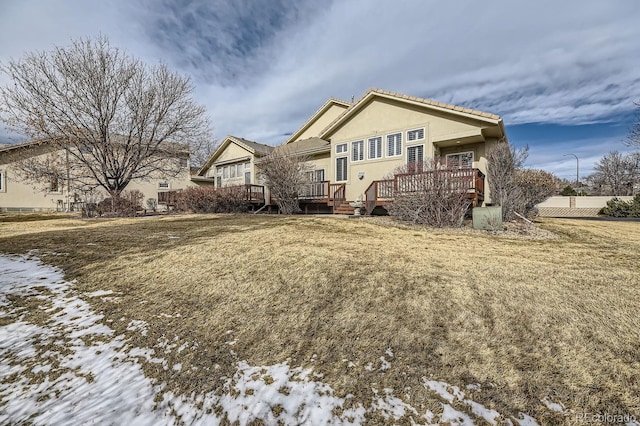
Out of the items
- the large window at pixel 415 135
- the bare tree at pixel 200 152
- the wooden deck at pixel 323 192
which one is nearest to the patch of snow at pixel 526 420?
the large window at pixel 415 135

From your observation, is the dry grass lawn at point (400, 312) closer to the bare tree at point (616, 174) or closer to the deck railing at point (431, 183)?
the deck railing at point (431, 183)

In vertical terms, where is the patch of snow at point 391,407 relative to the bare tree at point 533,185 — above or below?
below

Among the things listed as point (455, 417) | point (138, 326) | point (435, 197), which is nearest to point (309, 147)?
point (435, 197)

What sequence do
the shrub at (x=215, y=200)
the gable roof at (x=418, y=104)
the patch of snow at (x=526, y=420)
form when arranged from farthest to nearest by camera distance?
the shrub at (x=215, y=200) → the gable roof at (x=418, y=104) → the patch of snow at (x=526, y=420)

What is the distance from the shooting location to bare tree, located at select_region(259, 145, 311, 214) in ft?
49.6

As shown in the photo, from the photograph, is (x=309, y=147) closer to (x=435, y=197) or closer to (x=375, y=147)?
(x=375, y=147)

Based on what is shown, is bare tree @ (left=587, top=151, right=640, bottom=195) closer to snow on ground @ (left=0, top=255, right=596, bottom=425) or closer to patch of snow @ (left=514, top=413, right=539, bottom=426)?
patch of snow @ (left=514, top=413, right=539, bottom=426)

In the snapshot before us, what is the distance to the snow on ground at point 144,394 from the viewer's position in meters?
1.99

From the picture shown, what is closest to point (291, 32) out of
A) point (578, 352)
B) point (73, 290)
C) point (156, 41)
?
point (156, 41)

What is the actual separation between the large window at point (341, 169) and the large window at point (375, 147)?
1765 mm

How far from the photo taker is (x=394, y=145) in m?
14.2

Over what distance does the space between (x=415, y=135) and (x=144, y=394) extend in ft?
45.6

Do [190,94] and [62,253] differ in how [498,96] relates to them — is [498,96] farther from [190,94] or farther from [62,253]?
[62,253]

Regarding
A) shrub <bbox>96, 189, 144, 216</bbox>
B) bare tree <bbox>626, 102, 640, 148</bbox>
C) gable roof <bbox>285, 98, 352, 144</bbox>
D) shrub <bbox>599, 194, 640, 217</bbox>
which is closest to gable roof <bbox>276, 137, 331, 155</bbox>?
gable roof <bbox>285, 98, 352, 144</bbox>
